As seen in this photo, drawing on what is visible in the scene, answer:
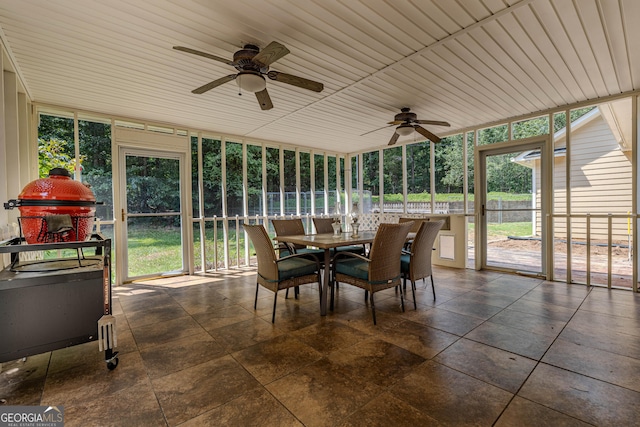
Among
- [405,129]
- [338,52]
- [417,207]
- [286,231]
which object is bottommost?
[286,231]

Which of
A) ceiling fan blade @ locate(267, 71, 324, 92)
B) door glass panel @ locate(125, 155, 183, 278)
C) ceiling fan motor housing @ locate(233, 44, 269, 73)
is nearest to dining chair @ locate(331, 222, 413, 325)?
ceiling fan blade @ locate(267, 71, 324, 92)

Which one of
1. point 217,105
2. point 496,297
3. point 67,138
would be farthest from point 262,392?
point 67,138

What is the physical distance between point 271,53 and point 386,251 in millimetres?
2075

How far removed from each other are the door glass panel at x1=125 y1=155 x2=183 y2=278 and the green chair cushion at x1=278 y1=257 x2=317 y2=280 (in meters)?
2.98

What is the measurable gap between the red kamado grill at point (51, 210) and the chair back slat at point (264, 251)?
1.43 meters

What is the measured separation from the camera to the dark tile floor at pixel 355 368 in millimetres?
1638

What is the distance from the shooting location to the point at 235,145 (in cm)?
606

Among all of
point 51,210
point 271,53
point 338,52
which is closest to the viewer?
point 51,210

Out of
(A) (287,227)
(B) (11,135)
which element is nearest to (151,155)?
(B) (11,135)

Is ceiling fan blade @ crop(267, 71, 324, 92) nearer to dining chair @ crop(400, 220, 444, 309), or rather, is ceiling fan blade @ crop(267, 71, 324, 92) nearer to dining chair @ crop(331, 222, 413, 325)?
dining chair @ crop(331, 222, 413, 325)

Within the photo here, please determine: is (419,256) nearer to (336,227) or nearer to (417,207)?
(336,227)

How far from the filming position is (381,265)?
299cm

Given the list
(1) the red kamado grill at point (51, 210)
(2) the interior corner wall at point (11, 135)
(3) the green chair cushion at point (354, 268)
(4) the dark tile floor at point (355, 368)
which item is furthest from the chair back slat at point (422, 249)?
(2) the interior corner wall at point (11, 135)

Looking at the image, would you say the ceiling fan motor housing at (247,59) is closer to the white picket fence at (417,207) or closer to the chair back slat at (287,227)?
the chair back slat at (287,227)
